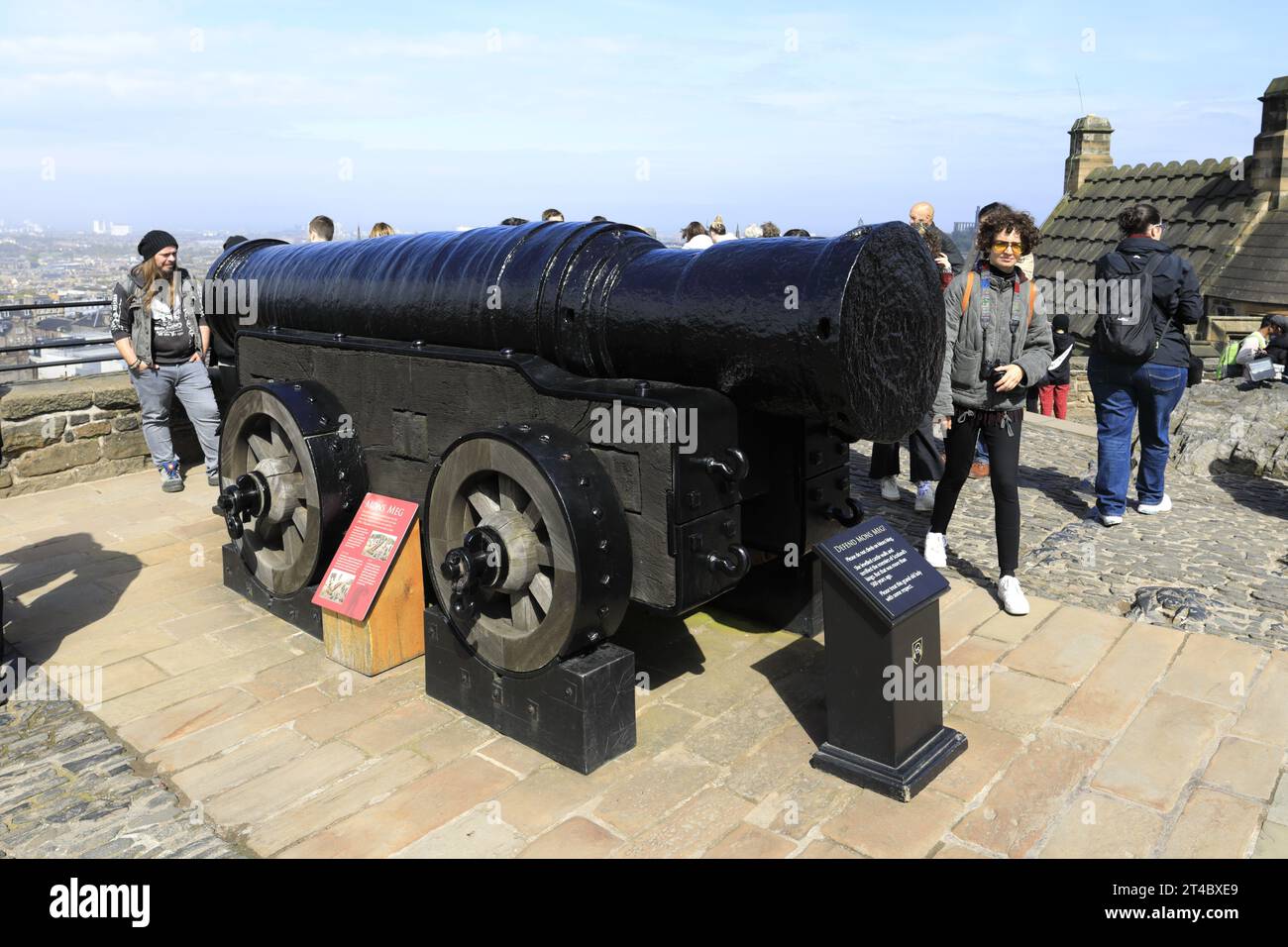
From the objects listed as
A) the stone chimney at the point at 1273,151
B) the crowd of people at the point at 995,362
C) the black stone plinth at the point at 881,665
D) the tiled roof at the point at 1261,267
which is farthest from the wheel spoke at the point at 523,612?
the stone chimney at the point at 1273,151

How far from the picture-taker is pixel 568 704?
3.23 m

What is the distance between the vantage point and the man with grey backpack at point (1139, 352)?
5.71 m

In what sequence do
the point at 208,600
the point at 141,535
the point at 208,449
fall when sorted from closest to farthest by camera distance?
the point at 208,600
the point at 141,535
the point at 208,449

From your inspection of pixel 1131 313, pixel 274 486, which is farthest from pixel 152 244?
pixel 1131 313

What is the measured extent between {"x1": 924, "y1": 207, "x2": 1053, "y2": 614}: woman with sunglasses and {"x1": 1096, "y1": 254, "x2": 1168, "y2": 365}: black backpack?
1.38m

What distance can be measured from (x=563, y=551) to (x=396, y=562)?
116 centimetres

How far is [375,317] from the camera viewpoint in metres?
4.25

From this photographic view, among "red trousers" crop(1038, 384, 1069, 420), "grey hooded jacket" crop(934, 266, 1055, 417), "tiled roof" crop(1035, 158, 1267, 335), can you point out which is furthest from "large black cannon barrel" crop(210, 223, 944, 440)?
"tiled roof" crop(1035, 158, 1267, 335)

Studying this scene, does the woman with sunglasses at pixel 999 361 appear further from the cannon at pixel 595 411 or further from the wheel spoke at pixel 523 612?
the wheel spoke at pixel 523 612

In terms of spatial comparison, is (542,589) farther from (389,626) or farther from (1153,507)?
(1153,507)

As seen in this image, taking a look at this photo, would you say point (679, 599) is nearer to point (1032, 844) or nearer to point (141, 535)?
point (1032, 844)

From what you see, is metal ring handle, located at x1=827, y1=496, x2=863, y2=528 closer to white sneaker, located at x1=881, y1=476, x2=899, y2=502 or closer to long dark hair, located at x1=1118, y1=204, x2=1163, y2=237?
white sneaker, located at x1=881, y1=476, x2=899, y2=502
